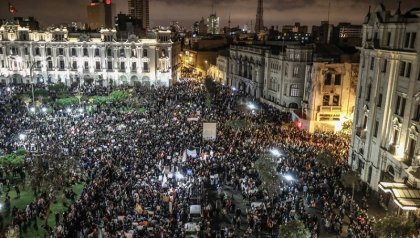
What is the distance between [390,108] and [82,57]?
215 ft

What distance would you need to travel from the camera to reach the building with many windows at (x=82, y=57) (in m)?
80.9

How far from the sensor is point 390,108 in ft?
103

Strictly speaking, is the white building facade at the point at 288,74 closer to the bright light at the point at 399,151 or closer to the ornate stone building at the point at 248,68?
the ornate stone building at the point at 248,68

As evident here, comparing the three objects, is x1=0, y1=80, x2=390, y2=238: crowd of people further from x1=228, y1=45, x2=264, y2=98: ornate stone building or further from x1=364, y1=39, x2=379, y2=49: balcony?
x1=228, y1=45, x2=264, y2=98: ornate stone building

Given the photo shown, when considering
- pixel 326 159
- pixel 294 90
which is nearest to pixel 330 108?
pixel 294 90

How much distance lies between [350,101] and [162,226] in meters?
35.4

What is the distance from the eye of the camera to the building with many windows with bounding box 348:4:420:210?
27.6 m

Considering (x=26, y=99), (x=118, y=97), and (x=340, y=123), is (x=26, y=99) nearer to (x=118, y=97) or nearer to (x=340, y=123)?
(x=118, y=97)

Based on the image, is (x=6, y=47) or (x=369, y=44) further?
(x=6, y=47)

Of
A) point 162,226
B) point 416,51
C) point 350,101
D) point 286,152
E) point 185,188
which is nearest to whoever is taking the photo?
point 162,226

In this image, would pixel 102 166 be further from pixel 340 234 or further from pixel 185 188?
pixel 340 234

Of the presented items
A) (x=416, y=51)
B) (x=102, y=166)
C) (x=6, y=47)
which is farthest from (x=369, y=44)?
(x=6, y=47)

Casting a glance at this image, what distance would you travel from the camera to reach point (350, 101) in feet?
168

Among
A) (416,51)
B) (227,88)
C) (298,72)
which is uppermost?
(416,51)
